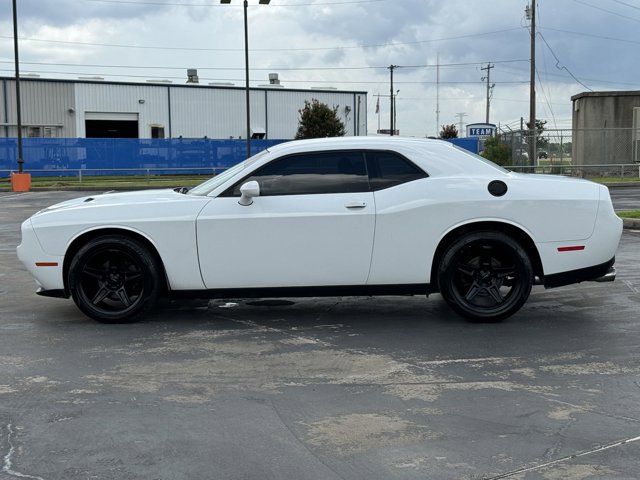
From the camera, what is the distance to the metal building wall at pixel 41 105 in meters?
52.7

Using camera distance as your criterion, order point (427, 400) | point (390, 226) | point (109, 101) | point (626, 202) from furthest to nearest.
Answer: point (109, 101) < point (626, 202) < point (390, 226) < point (427, 400)

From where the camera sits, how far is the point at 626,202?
66.4ft

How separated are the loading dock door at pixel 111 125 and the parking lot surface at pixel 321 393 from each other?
5151cm

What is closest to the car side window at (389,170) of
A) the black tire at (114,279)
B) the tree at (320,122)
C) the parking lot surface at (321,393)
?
the parking lot surface at (321,393)

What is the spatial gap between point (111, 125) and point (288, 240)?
5508 cm

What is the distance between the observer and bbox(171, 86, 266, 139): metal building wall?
190 ft

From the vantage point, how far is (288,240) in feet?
21.2

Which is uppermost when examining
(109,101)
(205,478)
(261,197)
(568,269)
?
(109,101)

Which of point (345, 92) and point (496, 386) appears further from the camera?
point (345, 92)

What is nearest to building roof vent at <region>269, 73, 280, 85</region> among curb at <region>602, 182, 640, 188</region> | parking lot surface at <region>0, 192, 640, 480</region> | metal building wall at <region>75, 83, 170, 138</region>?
metal building wall at <region>75, 83, 170, 138</region>

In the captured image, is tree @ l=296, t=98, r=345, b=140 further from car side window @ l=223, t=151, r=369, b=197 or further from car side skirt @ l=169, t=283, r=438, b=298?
car side skirt @ l=169, t=283, r=438, b=298

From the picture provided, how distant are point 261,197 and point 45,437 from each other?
3.03 metres

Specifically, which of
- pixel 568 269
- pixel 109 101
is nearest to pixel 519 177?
pixel 568 269

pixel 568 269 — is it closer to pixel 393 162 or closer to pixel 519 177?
pixel 519 177
